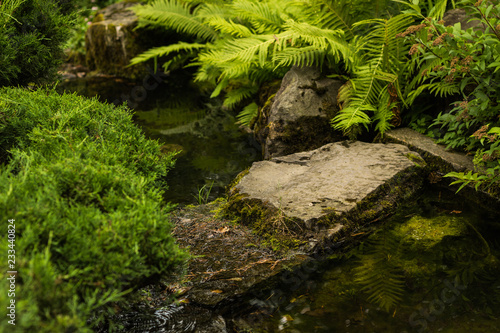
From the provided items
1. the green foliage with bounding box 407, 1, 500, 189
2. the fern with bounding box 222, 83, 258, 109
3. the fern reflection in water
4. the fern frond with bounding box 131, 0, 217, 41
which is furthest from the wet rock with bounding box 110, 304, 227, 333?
the fern frond with bounding box 131, 0, 217, 41

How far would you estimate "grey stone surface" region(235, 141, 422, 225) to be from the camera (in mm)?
3352

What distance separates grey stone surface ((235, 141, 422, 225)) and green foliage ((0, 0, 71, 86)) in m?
2.30

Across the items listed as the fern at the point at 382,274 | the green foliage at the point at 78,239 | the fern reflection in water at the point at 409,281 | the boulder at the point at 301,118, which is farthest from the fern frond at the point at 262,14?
the green foliage at the point at 78,239

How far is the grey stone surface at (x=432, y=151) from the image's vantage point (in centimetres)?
389

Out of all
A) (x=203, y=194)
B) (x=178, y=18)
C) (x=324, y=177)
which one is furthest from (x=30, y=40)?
(x=178, y=18)

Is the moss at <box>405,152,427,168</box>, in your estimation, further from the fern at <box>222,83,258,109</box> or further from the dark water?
the fern at <box>222,83,258,109</box>

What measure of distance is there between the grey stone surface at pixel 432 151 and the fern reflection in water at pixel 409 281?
0.48 metres

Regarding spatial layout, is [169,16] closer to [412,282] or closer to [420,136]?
[420,136]

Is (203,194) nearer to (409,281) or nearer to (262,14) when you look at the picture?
(409,281)

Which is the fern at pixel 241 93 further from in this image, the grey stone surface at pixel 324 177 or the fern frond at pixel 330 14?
the grey stone surface at pixel 324 177

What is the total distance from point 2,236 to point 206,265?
1.53 metres

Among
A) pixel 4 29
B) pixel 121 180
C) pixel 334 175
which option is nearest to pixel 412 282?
pixel 334 175

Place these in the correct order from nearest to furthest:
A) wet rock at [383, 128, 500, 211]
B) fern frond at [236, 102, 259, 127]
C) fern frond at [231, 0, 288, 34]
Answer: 1. wet rock at [383, 128, 500, 211]
2. fern frond at [231, 0, 288, 34]
3. fern frond at [236, 102, 259, 127]

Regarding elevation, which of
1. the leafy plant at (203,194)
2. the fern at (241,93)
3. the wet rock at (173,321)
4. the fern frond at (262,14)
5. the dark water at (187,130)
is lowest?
the dark water at (187,130)
